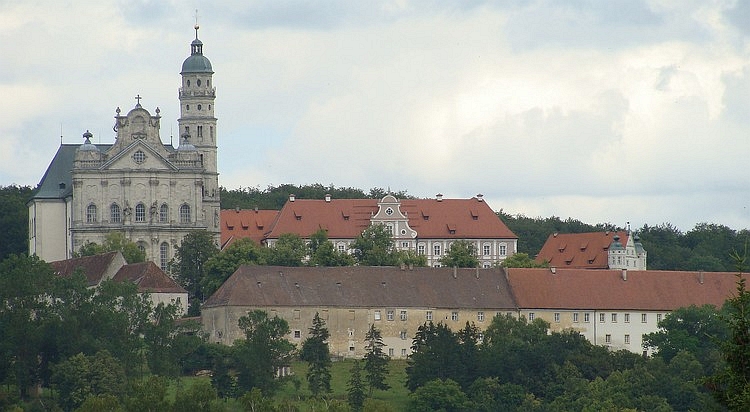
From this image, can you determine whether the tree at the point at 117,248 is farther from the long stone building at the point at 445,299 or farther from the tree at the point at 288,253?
the long stone building at the point at 445,299

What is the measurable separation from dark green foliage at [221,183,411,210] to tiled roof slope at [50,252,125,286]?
41.1 meters

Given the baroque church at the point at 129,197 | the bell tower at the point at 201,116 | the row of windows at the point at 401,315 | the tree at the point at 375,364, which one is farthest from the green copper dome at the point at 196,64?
the tree at the point at 375,364

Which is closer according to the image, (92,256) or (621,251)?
(92,256)

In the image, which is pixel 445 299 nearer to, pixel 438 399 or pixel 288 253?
pixel 288 253

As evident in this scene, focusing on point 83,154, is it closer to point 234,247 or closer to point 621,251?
point 234,247

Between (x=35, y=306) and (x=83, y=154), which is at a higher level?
(x=83, y=154)

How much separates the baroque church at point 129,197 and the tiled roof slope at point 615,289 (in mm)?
21870

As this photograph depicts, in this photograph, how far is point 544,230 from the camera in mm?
153000

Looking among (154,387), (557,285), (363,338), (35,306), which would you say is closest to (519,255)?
(557,285)

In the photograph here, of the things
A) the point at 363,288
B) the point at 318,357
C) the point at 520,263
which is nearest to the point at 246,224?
Answer: the point at 520,263

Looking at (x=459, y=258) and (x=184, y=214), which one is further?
(x=184, y=214)

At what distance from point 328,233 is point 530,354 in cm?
3817

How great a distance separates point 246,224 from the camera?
130125 millimetres

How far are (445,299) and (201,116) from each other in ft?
90.2
